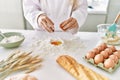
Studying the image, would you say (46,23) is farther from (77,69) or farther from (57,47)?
(77,69)

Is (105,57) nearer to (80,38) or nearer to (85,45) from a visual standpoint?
(85,45)

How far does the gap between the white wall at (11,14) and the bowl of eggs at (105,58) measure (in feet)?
5.39

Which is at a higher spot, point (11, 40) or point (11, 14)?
point (11, 40)

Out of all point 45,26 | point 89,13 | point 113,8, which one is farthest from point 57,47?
point 113,8

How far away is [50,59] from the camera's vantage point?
2.93 feet

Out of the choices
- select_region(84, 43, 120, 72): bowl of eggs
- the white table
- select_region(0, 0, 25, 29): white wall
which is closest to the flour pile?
the white table

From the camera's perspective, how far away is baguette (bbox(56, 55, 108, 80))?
2.36ft

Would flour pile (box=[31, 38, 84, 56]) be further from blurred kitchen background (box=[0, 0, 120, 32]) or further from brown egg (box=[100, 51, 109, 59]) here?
blurred kitchen background (box=[0, 0, 120, 32])

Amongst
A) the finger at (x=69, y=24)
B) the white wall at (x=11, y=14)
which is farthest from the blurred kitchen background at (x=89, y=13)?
the finger at (x=69, y=24)

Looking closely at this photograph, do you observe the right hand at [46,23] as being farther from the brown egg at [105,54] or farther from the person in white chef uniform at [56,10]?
the brown egg at [105,54]

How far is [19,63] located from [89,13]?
154cm

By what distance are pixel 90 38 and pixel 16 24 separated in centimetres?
149

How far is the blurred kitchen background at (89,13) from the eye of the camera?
2.16 meters

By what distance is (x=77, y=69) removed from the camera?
2.55ft
